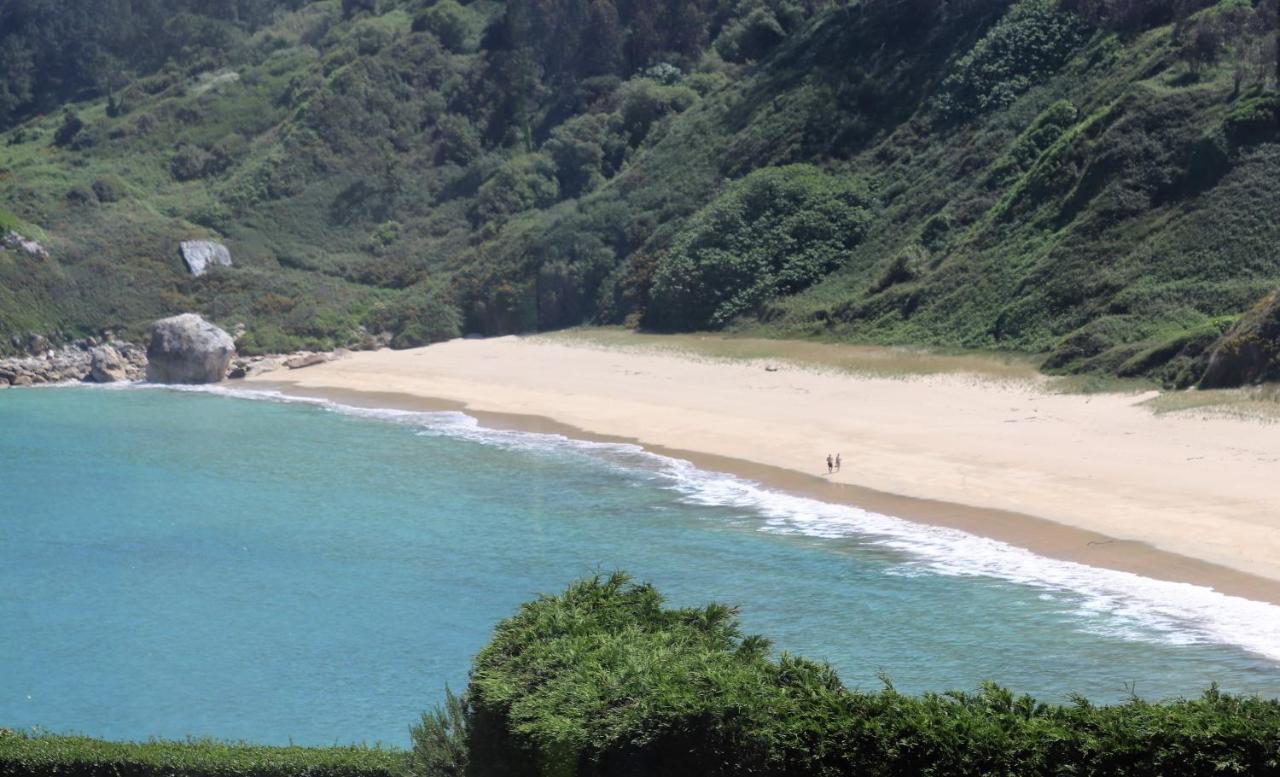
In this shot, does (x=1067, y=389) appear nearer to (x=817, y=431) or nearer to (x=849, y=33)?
(x=817, y=431)

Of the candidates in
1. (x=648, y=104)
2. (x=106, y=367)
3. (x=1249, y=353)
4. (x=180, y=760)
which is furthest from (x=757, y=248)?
(x=180, y=760)

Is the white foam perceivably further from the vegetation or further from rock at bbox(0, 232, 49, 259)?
rock at bbox(0, 232, 49, 259)

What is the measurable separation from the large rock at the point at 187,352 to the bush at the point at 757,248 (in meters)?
13.8

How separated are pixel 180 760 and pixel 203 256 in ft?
151

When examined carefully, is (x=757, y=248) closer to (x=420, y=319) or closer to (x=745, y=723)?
(x=420, y=319)

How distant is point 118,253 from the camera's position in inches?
2106

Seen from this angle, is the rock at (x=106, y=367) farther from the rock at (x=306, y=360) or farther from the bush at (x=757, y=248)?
the bush at (x=757, y=248)

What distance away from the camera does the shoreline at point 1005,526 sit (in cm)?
1756

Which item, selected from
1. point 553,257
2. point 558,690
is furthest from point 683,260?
point 558,690

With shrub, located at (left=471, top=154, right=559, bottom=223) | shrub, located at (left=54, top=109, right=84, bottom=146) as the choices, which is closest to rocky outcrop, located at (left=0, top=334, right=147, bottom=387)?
shrub, located at (left=471, top=154, right=559, bottom=223)

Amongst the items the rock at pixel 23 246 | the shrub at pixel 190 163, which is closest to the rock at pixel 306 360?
the rock at pixel 23 246

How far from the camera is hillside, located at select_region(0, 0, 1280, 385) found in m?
34.2

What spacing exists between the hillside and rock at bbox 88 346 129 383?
6.22 ft

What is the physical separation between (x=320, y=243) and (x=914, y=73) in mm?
24250
